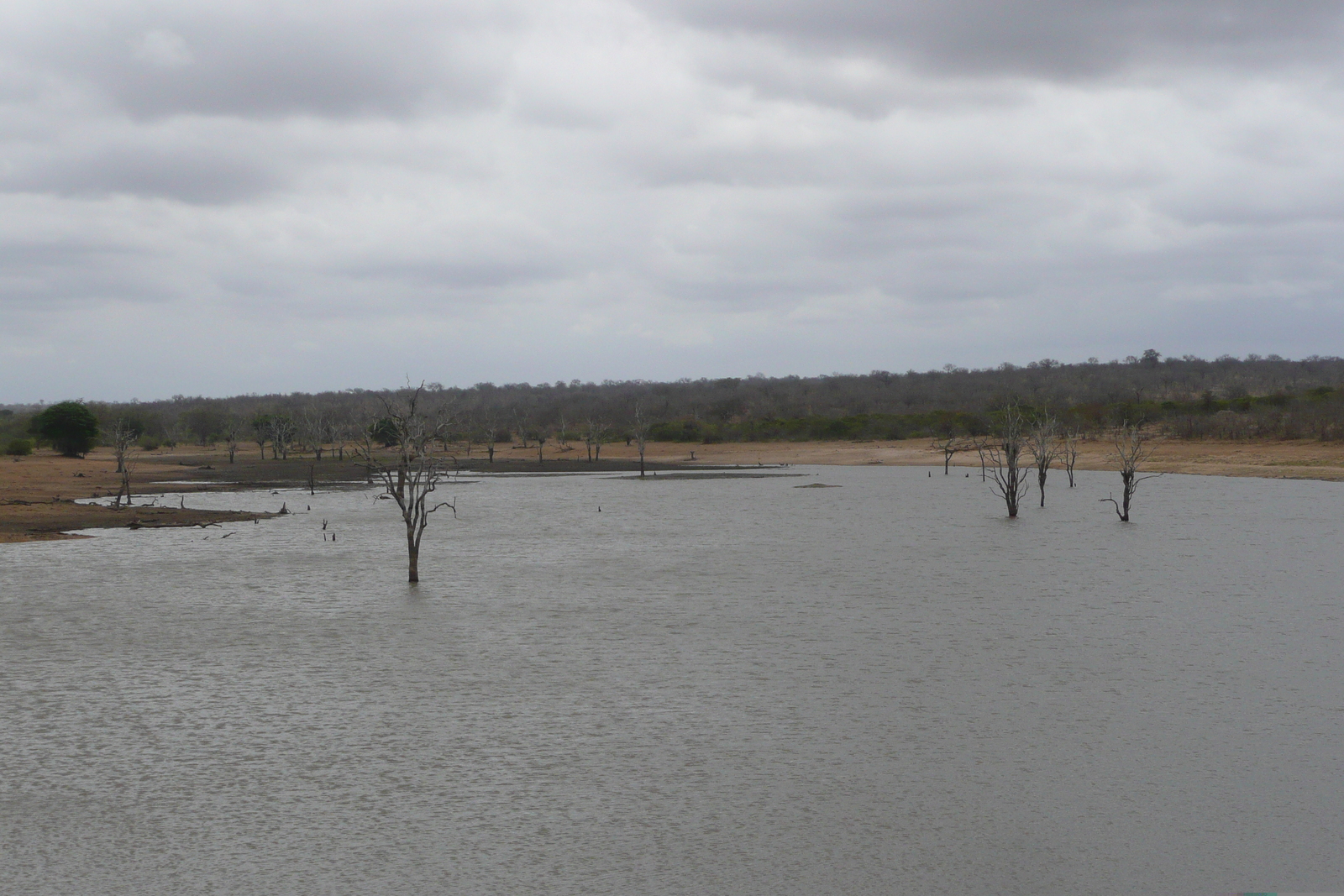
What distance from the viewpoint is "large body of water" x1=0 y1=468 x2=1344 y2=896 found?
10.7m

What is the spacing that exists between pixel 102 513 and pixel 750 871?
4831cm

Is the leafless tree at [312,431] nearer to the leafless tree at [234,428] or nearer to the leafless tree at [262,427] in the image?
the leafless tree at [262,427]

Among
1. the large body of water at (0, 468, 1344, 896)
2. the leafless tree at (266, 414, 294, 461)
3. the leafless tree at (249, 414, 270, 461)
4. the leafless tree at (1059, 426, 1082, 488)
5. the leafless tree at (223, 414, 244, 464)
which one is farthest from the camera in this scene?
the leafless tree at (223, 414, 244, 464)

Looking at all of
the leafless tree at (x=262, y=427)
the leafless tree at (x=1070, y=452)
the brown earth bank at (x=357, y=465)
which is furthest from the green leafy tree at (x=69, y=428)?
the leafless tree at (x=1070, y=452)

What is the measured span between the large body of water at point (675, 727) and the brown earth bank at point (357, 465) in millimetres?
13138

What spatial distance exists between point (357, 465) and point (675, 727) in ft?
137

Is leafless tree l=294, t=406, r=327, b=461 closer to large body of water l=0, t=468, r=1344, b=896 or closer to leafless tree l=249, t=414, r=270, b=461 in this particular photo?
leafless tree l=249, t=414, r=270, b=461

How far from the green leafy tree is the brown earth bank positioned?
5.78 ft

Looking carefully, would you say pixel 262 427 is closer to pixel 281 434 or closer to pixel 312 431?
pixel 281 434

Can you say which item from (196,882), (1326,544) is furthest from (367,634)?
(1326,544)

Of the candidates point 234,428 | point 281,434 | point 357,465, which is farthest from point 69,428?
point 357,465

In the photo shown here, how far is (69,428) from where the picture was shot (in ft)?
327

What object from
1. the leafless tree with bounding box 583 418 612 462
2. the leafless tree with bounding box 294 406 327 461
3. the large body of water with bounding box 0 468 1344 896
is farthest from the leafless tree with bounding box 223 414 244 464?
the large body of water with bounding box 0 468 1344 896

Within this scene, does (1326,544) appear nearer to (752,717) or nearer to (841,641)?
(841,641)
